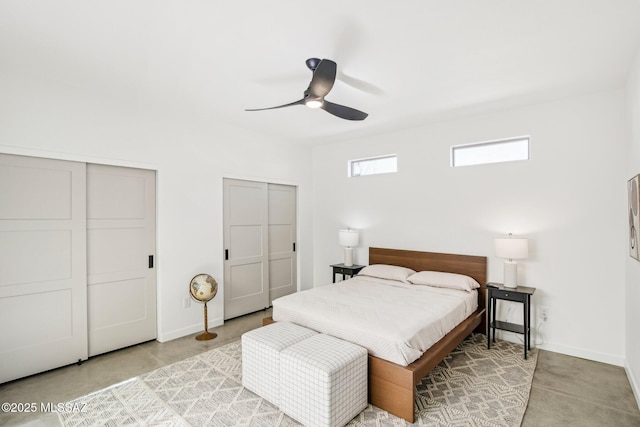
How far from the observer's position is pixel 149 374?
2.88 m

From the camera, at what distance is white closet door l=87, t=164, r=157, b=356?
321cm

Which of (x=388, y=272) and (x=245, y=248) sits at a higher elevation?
(x=245, y=248)

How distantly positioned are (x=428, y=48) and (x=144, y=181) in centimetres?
317

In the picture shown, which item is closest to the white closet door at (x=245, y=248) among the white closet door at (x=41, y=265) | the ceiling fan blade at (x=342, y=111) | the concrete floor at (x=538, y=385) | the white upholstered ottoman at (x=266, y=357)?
the concrete floor at (x=538, y=385)

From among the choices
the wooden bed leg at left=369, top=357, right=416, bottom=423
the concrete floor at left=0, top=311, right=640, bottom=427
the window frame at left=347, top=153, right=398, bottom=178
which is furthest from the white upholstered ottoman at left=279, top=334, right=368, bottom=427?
the window frame at left=347, top=153, right=398, bottom=178

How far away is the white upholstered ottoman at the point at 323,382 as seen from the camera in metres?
2.06

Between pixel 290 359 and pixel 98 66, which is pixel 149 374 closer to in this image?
pixel 290 359

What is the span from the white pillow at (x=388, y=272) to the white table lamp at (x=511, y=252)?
1091 mm

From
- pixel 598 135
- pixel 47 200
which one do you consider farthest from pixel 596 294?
pixel 47 200

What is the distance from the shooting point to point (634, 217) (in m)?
2.48

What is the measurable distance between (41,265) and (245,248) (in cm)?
226

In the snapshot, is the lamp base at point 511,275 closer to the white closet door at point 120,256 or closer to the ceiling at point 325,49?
the ceiling at point 325,49

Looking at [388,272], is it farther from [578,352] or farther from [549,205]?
[578,352]

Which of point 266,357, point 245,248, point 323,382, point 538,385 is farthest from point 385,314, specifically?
point 245,248
